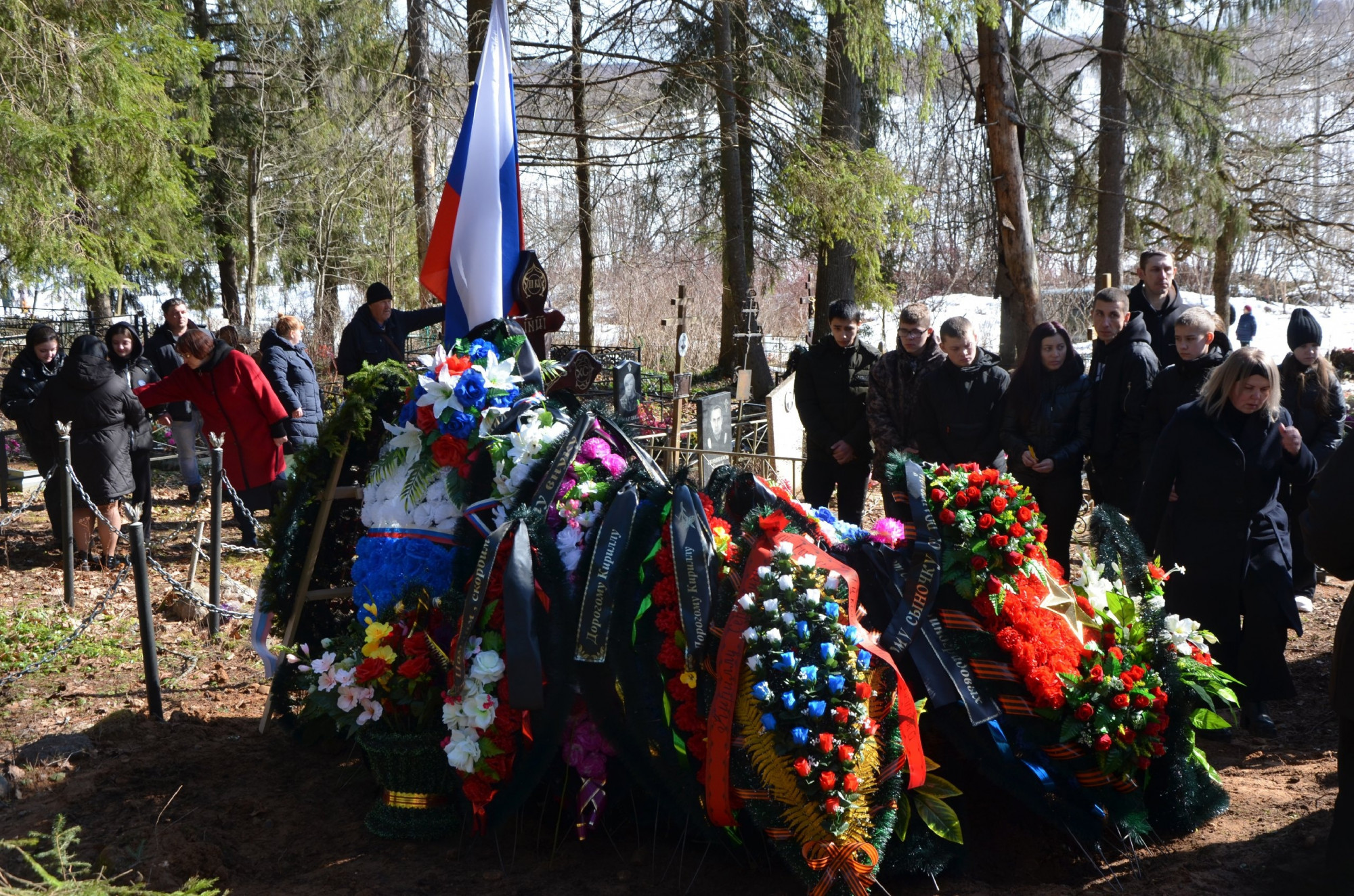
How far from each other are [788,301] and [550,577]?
2644cm

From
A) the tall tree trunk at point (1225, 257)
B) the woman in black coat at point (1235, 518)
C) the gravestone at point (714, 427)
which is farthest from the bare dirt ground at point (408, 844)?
the tall tree trunk at point (1225, 257)

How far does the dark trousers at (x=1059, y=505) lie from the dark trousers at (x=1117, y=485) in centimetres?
12

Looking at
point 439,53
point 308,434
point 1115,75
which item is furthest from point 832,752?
point 1115,75

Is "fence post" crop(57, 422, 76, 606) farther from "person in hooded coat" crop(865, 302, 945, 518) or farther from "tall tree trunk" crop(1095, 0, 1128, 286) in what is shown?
"tall tree trunk" crop(1095, 0, 1128, 286)

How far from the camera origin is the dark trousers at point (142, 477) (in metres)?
8.16

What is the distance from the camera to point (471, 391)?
4.17m

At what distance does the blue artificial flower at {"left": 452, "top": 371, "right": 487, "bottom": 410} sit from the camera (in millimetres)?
4168

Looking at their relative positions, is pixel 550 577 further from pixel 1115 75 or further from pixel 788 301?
pixel 788 301

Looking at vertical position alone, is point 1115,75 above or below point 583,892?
above

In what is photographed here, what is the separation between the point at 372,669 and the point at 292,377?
5.22 m

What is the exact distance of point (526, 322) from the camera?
497 cm

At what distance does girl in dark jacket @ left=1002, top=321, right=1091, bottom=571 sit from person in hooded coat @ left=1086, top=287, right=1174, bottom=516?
0.29 feet

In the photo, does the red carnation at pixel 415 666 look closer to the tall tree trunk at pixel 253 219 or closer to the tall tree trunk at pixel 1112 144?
the tall tree trunk at pixel 1112 144

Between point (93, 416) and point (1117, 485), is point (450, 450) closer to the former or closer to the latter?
point (1117, 485)
